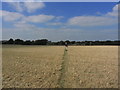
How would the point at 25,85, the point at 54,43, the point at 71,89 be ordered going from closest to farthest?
1. the point at 71,89
2. the point at 25,85
3. the point at 54,43

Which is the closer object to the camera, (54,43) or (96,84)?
(96,84)

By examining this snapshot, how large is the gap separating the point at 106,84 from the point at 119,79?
145 centimetres

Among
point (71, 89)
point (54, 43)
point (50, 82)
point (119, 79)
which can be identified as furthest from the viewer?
point (54, 43)

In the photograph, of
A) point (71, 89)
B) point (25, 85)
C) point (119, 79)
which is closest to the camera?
point (71, 89)

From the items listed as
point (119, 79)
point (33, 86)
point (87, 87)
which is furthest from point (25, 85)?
point (119, 79)

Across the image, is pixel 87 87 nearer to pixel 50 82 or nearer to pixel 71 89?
pixel 71 89

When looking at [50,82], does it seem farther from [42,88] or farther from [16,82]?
[16,82]

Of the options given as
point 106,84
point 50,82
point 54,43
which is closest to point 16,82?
point 50,82

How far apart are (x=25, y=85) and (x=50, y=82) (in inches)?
46.0

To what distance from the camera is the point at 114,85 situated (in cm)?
811

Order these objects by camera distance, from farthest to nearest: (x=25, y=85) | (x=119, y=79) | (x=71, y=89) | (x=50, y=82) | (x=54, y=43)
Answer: (x=54, y=43) → (x=119, y=79) → (x=50, y=82) → (x=25, y=85) → (x=71, y=89)

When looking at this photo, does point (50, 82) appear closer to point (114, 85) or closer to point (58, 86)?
point (58, 86)

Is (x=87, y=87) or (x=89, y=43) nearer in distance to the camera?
(x=87, y=87)

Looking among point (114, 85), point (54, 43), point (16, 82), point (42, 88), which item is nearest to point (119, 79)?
point (114, 85)
